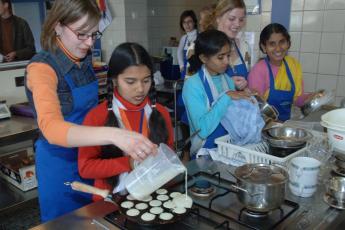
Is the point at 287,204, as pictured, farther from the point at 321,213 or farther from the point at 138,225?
the point at 138,225

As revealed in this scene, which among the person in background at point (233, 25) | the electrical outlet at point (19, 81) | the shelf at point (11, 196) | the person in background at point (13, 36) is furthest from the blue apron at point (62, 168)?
the person in background at point (13, 36)

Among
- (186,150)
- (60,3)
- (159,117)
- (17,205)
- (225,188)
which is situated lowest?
(17,205)

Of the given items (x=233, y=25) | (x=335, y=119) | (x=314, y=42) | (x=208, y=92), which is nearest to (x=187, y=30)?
(x=314, y=42)

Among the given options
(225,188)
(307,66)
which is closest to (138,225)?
(225,188)

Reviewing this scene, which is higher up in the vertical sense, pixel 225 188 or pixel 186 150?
pixel 225 188

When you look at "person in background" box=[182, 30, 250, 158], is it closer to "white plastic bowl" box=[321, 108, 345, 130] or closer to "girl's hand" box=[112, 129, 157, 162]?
"white plastic bowl" box=[321, 108, 345, 130]

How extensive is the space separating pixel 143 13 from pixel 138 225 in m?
3.49

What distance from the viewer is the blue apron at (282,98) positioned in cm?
197

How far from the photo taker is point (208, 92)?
5.16 ft

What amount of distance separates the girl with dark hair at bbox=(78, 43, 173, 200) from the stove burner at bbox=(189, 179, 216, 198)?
228mm

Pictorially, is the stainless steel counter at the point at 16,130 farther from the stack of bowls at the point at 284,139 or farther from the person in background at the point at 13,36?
the stack of bowls at the point at 284,139

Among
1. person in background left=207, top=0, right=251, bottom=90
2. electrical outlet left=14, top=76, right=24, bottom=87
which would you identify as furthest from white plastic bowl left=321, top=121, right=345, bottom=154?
electrical outlet left=14, top=76, right=24, bottom=87

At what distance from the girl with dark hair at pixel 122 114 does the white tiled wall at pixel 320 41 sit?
66.6 inches

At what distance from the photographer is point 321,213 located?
3.23ft
